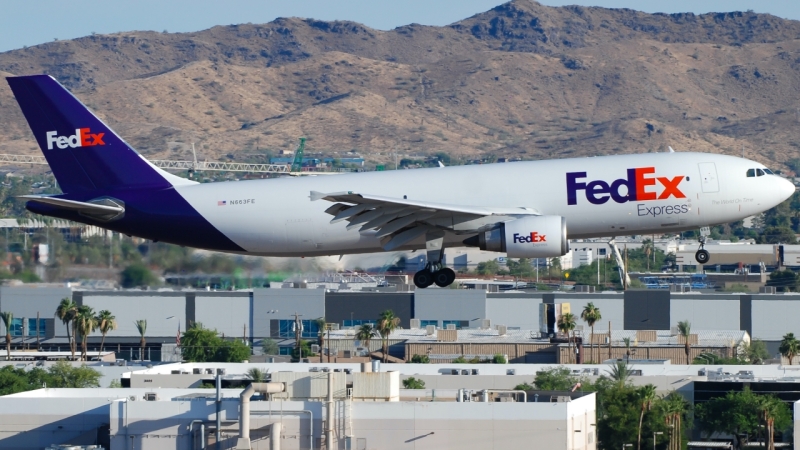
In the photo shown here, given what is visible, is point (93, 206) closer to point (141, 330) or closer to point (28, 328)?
point (141, 330)

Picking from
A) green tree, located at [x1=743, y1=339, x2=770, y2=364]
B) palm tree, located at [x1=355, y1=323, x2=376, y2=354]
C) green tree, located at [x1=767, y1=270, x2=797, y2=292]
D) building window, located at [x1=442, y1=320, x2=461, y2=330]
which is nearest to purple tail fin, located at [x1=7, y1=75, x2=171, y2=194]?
palm tree, located at [x1=355, y1=323, x2=376, y2=354]

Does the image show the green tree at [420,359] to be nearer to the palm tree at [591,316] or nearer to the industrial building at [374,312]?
the palm tree at [591,316]

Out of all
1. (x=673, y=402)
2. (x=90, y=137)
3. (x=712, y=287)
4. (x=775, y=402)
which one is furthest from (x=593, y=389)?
(x=712, y=287)

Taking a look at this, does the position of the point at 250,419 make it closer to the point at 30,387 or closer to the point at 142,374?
Result: the point at 142,374

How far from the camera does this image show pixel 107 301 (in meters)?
108

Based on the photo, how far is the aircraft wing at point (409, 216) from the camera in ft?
163

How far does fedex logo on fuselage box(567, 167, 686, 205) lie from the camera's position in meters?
51.0

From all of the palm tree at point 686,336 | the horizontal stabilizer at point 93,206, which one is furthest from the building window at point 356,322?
the horizontal stabilizer at point 93,206

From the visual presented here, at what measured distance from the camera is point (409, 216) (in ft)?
167

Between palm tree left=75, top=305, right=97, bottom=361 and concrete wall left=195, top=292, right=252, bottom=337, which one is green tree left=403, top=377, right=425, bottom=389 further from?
concrete wall left=195, top=292, right=252, bottom=337

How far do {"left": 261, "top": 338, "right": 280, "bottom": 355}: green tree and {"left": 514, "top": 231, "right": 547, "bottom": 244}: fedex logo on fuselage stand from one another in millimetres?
54073

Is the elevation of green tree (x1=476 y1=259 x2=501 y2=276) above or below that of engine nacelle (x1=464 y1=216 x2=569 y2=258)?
above

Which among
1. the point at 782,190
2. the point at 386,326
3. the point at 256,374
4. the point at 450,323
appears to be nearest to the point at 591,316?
the point at 450,323

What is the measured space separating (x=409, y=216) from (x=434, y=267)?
278 cm
